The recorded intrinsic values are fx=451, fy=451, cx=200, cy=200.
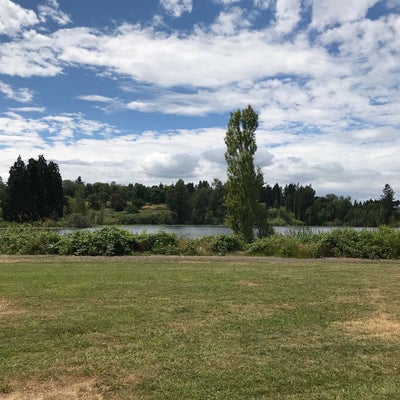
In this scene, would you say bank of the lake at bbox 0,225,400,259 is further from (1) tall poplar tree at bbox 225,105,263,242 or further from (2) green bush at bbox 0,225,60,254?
(1) tall poplar tree at bbox 225,105,263,242

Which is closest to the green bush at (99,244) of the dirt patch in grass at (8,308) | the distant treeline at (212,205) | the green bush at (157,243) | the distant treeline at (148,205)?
the green bush at (157,243)

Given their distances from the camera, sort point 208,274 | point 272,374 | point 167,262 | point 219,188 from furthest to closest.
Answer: point 219,188 → point 167,262 → point 208,274 → point 272,374

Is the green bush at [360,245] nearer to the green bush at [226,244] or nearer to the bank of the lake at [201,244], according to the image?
the bank of the lake at [201,244]

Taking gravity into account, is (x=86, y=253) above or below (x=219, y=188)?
below

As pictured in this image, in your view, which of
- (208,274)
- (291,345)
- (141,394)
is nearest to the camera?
(141,394)

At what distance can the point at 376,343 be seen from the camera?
5.16 metres

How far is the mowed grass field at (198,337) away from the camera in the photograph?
3.92 metres

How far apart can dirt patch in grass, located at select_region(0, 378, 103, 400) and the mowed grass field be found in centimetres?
2

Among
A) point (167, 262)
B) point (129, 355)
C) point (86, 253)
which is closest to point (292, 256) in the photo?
point (167, 262)

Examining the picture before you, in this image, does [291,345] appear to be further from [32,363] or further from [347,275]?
[347,275]

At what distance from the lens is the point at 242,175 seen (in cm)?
2134

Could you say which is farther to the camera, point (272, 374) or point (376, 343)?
point (376, 343)

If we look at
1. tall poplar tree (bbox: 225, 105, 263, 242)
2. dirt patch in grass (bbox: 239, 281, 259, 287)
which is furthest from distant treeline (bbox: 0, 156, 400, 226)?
dirt patch in grass (bbox: 239, 281, 259, 287)

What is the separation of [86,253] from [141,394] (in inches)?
471
